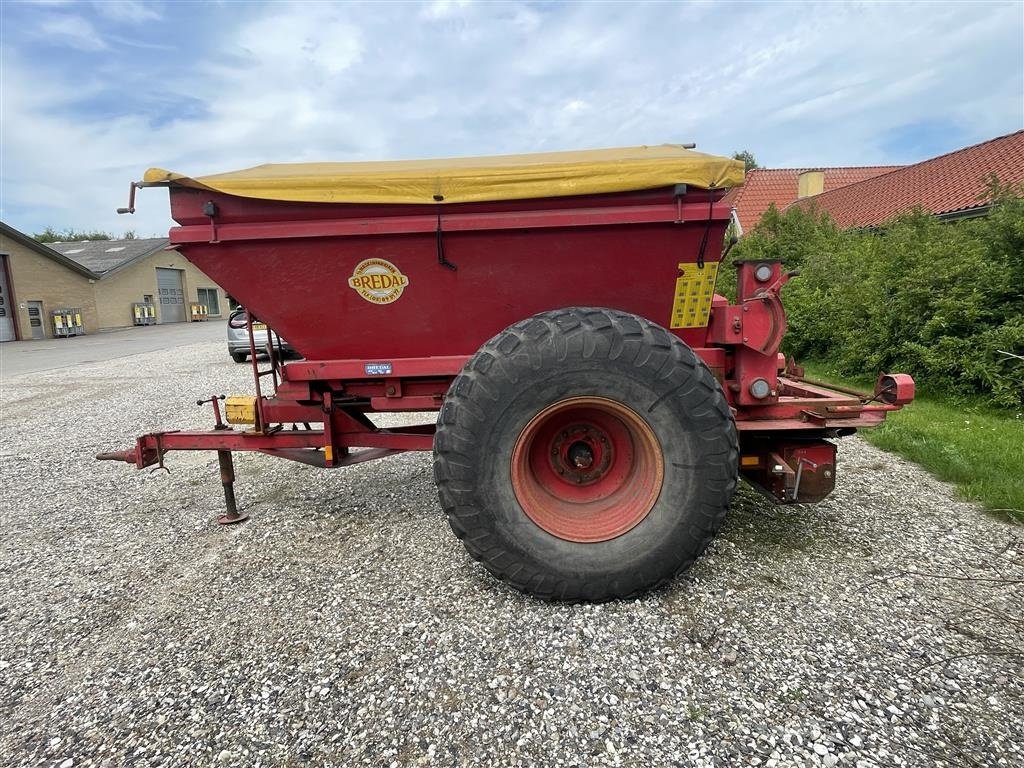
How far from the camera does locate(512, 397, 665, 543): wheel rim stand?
2.57 metres

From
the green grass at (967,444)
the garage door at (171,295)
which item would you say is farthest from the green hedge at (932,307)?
the garage door at (171,295)

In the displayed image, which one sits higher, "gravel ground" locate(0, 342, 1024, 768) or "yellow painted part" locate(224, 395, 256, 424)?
"yellow painted part" locate(224, 395, 256, 424)

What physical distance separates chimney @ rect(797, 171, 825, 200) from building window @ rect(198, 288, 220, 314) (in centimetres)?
4066

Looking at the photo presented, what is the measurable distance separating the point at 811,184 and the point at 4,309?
117ft

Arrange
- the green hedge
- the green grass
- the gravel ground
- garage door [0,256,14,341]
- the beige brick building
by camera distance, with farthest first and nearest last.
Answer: the beige brick building
garage door [0,256,14,341]
the green hedge
the green grass
the gravel ground

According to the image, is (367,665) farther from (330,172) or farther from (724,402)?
(330,172)

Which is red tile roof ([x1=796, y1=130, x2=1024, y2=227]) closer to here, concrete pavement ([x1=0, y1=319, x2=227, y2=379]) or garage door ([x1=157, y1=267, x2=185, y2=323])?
concrete pavement ([x1=0, y1=319, x2=227, y2=379])

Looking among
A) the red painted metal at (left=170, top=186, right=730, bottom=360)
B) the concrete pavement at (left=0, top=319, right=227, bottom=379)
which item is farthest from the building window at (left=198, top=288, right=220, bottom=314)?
the red painted metal at (left=170, top=186, right=730, bottom=360)

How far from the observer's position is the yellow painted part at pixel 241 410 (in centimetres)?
329

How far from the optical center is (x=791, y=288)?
10320 mm

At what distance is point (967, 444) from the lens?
489 centimetres

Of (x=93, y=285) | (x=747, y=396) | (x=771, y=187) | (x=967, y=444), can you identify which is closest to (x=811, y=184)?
(x=771, y=187)

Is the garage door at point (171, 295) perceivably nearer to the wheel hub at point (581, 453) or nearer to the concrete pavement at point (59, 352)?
the concrete pavement at point (59, 352)

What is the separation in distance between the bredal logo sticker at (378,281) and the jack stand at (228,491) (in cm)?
159
